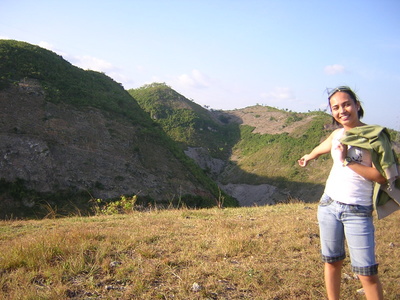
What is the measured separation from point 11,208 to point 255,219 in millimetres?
16426

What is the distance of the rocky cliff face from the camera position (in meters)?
20.5

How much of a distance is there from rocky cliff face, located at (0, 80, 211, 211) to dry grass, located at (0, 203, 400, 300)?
53.0 feet

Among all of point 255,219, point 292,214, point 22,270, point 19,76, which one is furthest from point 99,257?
point 19,76

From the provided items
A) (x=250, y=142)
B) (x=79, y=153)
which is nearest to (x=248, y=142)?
(x=250, y=142)

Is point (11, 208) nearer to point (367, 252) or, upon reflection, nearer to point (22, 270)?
point (22, 270)

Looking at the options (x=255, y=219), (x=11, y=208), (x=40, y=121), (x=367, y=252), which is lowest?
(x=11, y=208)

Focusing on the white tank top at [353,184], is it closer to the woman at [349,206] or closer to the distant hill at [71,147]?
the woman at [349,206]

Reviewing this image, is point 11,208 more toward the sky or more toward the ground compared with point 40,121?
more toward the ground

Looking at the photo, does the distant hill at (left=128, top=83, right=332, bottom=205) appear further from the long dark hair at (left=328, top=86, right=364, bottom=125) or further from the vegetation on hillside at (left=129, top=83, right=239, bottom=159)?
the long dark hair at (left=328, top=86, right=364, bottom=125)

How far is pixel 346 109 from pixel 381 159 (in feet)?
1.85

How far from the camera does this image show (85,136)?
2523 cm

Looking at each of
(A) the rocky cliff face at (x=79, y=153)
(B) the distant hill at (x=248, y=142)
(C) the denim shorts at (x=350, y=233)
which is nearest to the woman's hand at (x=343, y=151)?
(C) the denim shorts at (x=350, y=233)

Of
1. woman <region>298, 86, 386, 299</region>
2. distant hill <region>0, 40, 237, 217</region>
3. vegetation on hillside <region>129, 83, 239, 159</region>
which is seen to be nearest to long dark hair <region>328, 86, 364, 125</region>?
woman <region>298, 86, 386, 299</region>

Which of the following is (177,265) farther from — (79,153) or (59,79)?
(59,79)
